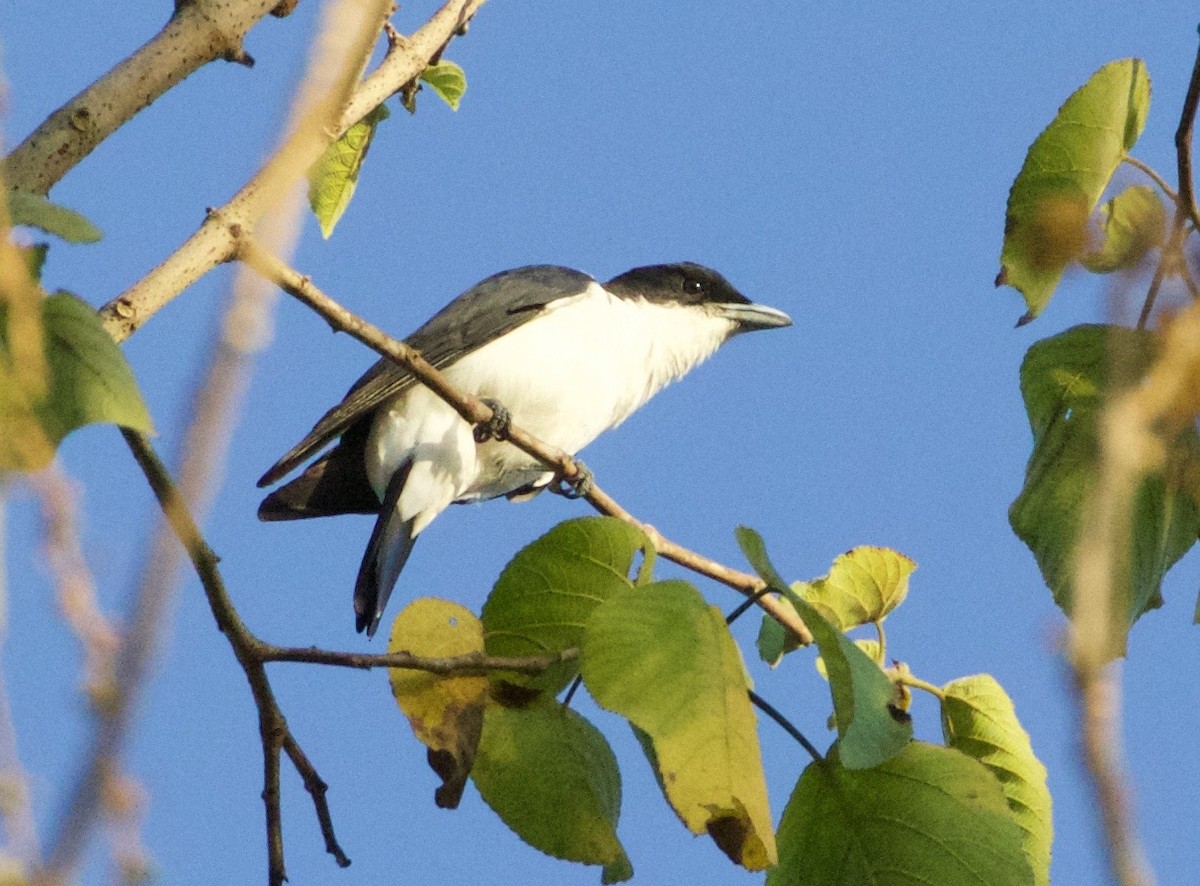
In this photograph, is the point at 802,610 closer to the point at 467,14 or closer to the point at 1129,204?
the point at 1129,204

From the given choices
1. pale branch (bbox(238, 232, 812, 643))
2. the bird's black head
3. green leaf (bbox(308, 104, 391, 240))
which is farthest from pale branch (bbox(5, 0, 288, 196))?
the bird's black head

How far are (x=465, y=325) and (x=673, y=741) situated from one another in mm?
3979

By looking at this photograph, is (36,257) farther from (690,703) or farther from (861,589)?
(861,589)

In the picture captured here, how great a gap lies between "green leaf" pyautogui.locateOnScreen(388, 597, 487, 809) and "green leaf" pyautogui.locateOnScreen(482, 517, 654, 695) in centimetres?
10

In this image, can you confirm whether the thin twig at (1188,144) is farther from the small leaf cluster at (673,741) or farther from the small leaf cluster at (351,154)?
the small leaf cluster at (351,154)

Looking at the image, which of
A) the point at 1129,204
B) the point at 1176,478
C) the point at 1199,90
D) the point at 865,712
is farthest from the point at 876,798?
the point at 1199,90

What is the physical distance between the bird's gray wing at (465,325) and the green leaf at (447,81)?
1.64m

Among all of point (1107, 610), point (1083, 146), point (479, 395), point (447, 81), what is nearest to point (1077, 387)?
point (1083, 146)

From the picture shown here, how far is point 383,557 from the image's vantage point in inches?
226

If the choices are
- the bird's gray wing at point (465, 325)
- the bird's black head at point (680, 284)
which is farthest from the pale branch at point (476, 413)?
the bird's black head at point (680, 284)

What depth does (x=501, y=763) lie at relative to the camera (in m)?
2.81

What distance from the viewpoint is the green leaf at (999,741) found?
316 cm

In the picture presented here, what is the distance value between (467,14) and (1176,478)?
2.15 metres

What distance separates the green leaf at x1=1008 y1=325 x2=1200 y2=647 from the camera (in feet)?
9.02
